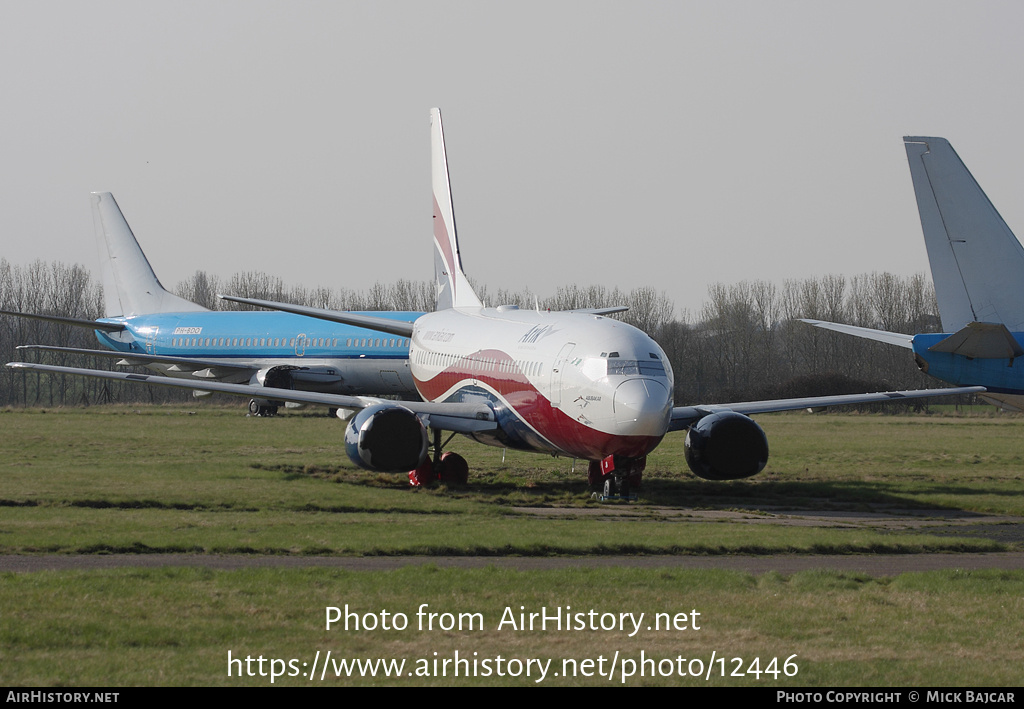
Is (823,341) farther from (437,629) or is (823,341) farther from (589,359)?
(437,629)

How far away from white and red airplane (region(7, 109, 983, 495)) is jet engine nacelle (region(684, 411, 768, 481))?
0.06ft

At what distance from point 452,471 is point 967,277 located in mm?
11262

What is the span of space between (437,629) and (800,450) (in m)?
25.2

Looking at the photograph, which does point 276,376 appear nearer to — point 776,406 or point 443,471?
point 443,471

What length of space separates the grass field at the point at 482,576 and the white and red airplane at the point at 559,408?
97 cm

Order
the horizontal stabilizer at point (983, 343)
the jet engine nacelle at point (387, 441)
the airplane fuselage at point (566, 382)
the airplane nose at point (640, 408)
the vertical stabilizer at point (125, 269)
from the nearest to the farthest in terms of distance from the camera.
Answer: the horizontal stabilizer at point (983, 343)
the airplane nose at point (640, 408)
the airplane fuselage at point (566, 382)
the jet engine nacelle at point (387, 441)
the vertical stabilizer at point (125, 269)

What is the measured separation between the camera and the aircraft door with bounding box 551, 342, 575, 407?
20.9 metres

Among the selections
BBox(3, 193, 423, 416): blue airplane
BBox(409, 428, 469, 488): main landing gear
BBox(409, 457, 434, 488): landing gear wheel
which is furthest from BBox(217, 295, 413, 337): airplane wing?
BBox(3, 193, 423, 416): blue airplane

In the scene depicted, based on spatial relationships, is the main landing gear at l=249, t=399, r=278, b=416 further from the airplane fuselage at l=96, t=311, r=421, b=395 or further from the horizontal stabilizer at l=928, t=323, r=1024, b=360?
the horizontal stabilizer at l=928, t=323, r=1024, b=360

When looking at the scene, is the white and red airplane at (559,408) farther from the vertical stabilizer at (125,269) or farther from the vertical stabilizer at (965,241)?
the vertical stabilizer at (125,269)

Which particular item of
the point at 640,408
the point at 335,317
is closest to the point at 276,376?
the point at 335,317

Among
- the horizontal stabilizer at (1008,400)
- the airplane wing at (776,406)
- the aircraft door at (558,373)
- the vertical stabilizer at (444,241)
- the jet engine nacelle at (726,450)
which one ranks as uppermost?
the vertical stabilizer at (444,241)

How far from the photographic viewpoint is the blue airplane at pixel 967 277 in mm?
18578

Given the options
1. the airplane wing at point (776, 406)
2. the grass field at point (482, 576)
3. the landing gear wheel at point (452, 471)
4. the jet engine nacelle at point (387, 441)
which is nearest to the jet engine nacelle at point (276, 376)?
the grass field at point (482, 576)
